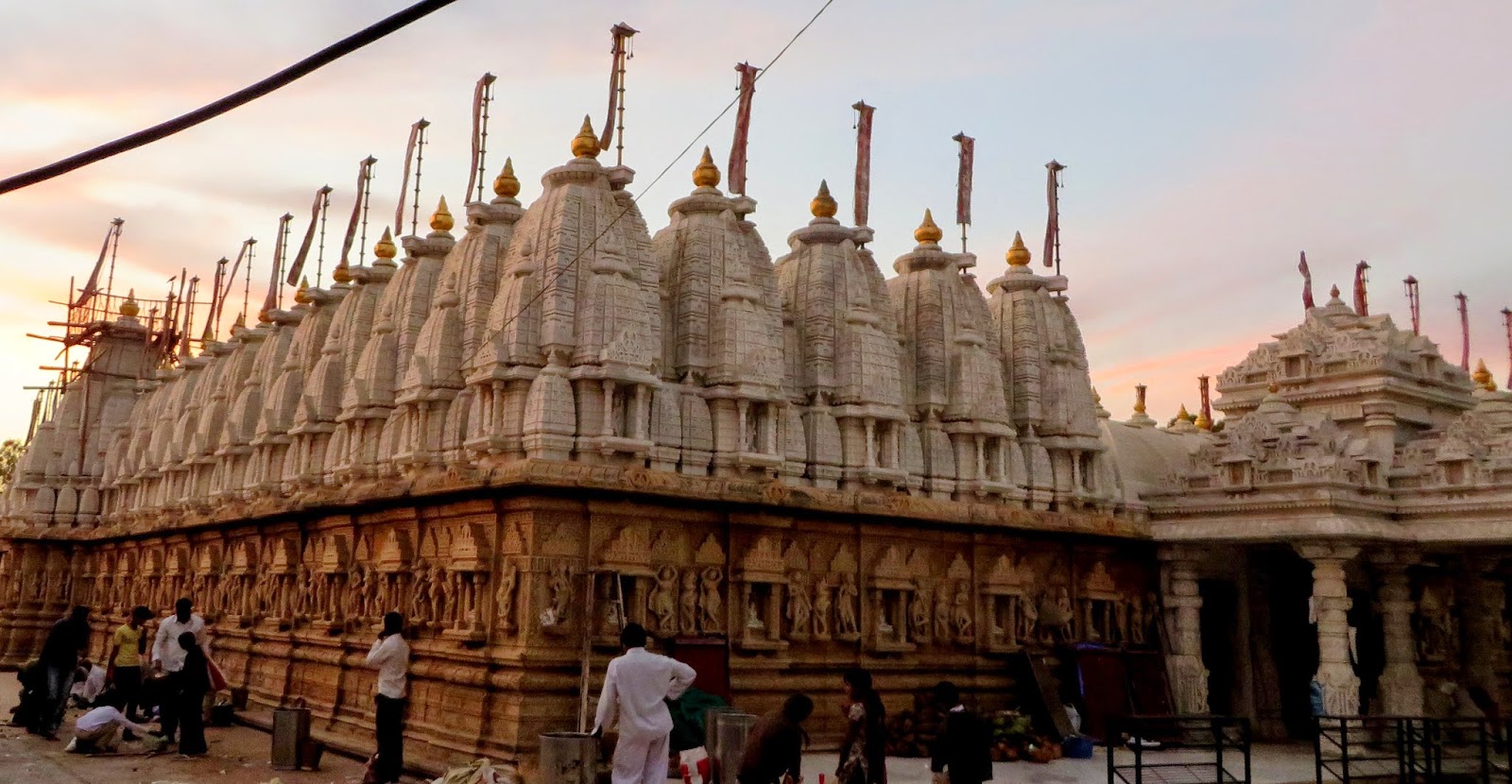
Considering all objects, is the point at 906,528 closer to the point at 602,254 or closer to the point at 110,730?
the point at 602,254

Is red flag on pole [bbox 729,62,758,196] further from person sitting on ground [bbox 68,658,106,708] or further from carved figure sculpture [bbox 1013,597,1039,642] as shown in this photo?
person sitting on ground [bbox 68,658,106,708]

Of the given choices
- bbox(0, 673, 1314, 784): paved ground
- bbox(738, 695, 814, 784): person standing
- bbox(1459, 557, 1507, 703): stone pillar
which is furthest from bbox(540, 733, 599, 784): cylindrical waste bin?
bbox(1459, 557, 1507, 703): stone pillar

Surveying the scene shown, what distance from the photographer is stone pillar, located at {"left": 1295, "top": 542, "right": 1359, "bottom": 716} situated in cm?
1816

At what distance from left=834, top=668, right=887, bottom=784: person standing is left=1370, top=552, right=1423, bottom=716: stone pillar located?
1252 cm

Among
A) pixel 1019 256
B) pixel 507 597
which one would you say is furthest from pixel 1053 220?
pixel 507 597

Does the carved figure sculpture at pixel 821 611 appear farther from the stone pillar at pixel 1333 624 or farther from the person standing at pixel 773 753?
the person standing at pixel 773 753

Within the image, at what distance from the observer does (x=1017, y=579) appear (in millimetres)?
20438

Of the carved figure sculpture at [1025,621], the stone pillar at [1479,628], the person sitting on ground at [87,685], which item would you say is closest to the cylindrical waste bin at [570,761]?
the carved figure sculpture at [1025,621]

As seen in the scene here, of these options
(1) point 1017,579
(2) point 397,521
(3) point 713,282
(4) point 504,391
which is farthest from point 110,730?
(1) point 1017,579

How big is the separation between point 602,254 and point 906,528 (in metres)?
6.17

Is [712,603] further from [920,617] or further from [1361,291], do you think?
[1361,291]

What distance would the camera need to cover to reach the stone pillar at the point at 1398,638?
1942cm

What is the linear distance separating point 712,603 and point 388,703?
470 centimetres

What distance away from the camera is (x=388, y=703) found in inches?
538
